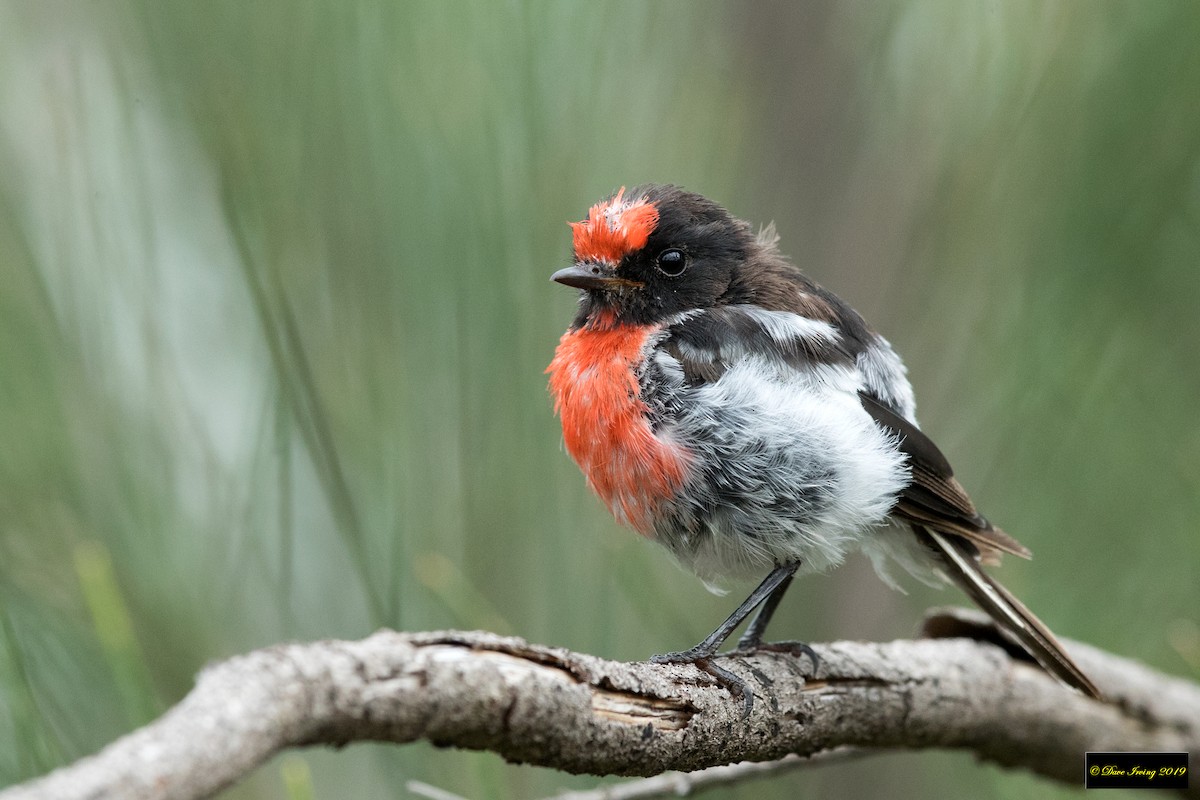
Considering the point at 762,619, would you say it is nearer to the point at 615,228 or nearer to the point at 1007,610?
the point at 1007,610

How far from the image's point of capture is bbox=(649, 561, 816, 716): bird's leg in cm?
225

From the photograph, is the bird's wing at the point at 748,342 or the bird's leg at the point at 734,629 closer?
the bird's leg at the point at 734,629

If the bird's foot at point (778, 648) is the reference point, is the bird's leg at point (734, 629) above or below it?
above

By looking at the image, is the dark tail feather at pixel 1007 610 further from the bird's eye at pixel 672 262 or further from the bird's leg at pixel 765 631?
the bird's eye at pixel 672 262

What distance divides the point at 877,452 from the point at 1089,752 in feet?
3.48

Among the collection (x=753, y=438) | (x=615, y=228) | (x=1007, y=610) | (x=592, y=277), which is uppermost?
(x=615, y=228)

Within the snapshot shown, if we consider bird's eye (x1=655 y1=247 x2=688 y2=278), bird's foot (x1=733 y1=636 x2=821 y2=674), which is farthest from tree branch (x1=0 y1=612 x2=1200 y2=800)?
bird's eye (x1=655 y1=247 x2=688 y2=278)

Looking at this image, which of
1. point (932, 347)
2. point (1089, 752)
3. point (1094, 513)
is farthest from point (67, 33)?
point (1089, 752)

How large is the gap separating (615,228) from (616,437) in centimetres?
56

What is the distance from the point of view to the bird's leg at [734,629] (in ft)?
7.39

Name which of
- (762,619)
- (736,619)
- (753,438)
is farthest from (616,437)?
(762,619)

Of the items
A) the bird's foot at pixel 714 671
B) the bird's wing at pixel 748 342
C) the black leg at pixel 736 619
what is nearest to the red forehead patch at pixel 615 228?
the bird's wing at pixel 748 342

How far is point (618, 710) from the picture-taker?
1.79 m

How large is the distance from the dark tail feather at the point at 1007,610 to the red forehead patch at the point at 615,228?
3.62 ft
